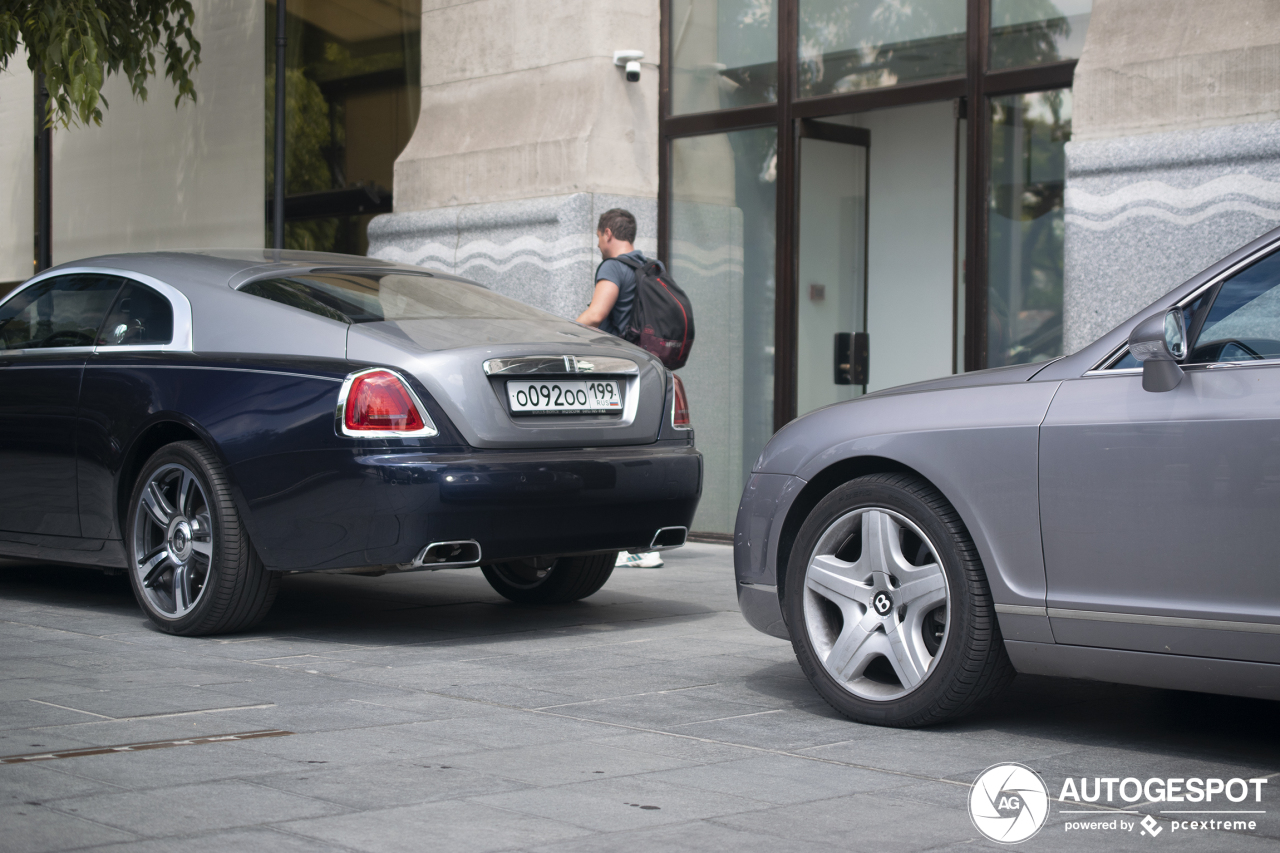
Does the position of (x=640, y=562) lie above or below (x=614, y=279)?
below

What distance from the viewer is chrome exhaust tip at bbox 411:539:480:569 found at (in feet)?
18.4

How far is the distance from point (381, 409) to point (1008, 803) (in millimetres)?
2853

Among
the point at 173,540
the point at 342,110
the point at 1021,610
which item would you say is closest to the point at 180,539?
the point at 173,540

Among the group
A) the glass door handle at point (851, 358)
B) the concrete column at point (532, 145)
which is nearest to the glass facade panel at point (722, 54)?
the concrete column at point (532, 145)

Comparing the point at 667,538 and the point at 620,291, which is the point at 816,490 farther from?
the point at 620,291

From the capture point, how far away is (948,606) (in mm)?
4371

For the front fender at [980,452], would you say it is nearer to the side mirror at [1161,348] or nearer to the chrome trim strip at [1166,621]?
the chrome trim strip at [1166,621]

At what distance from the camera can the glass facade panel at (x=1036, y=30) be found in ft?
28.4

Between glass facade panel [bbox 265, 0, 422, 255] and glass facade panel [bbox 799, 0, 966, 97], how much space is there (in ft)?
14.1

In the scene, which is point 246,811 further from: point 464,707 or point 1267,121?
point 1267,121

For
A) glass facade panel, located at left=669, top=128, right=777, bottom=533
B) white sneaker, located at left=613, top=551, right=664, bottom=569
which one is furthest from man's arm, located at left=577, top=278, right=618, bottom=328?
glass facade panel, located at left=669, top=128, right=777, bottom=533

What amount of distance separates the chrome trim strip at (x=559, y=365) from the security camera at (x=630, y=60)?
4819 mm

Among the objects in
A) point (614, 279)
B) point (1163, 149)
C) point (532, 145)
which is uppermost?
point (532, 145)

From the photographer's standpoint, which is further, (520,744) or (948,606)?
(948,606)
